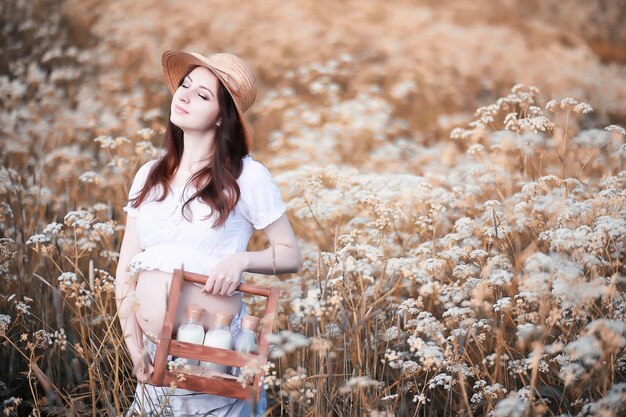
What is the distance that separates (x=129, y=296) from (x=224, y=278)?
0.48 meters

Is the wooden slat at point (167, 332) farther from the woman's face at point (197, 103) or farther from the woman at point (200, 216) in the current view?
the woman's face at point (197, 103)

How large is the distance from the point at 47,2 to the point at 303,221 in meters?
8.03

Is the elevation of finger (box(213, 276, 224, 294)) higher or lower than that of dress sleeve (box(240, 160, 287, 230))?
lower

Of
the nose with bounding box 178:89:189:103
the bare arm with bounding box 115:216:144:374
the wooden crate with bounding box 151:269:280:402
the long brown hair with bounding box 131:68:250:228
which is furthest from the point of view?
the nose with bounding box 178:89:189:103

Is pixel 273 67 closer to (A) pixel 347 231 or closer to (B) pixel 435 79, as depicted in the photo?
(B) pixel 435 79

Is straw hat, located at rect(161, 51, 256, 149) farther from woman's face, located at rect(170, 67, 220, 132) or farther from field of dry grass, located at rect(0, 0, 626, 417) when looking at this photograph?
field of dry grass, located at rect(0, 0, 626, 417)

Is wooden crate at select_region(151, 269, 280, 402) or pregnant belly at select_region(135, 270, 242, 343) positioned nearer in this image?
wooden crate at select_region(151, 269, 280, 402)

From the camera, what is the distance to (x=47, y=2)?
11305 millimetres

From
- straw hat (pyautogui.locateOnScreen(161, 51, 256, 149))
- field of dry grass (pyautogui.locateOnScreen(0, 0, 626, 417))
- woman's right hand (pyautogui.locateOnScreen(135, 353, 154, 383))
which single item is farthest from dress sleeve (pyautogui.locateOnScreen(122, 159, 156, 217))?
woman's right hand (pyautogui.locateOnScreen(135, 353, 154, 383))

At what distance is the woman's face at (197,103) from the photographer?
297 centimetres

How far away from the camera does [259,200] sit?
294 cm

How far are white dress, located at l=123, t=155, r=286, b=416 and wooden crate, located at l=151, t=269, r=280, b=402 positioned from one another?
0.97 ft

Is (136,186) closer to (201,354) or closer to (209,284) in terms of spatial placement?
(209,284)

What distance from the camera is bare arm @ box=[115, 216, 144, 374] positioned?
8.97 feet
